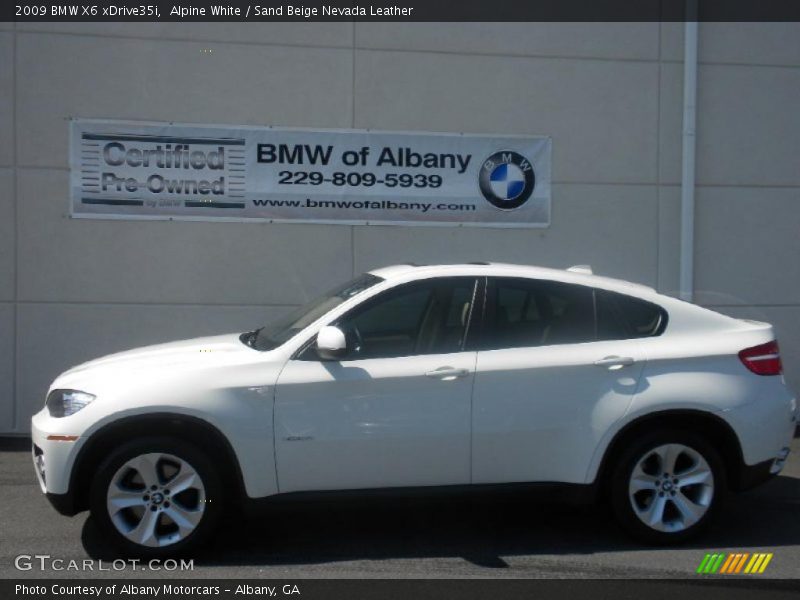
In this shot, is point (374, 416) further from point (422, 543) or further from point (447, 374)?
point (422, 543)

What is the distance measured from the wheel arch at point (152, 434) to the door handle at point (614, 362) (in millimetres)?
2171

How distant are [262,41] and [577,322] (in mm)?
5009

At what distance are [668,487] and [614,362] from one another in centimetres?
83

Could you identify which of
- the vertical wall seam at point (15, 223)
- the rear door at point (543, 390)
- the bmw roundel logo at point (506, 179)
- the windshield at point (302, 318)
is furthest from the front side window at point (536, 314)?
A: the vertical wall seam at point (15, 223)

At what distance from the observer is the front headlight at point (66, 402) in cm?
532

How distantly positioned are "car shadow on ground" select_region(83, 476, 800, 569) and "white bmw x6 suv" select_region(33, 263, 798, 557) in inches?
9.8

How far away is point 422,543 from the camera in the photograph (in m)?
5.83

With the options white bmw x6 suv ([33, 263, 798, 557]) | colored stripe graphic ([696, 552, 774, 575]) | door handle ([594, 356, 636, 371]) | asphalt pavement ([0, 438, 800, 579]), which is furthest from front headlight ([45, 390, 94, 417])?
colored stripe graphic ([696, 552, 774, 575])

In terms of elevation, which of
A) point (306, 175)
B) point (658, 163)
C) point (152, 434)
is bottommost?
point (152, 434)

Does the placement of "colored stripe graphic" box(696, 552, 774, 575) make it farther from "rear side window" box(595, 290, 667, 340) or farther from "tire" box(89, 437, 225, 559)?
"tire" box(89, 437, 225, 559)

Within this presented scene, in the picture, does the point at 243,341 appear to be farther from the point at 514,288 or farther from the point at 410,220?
the point at 410,220
